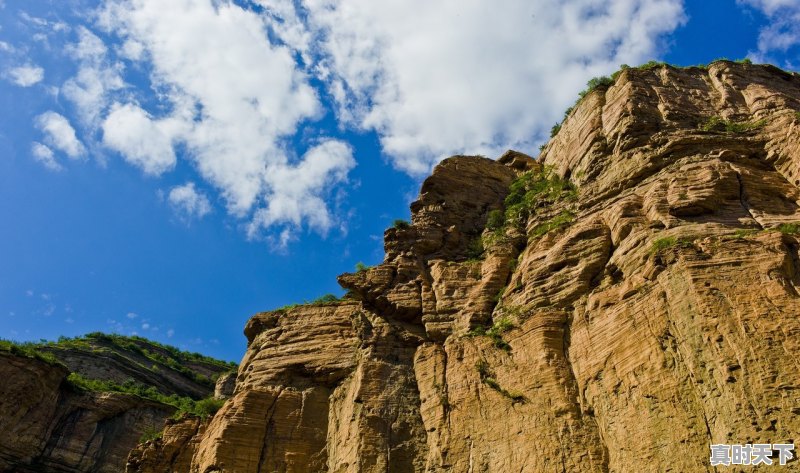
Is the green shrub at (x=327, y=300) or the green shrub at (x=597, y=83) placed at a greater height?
the green shrub at (x=597, y=83)

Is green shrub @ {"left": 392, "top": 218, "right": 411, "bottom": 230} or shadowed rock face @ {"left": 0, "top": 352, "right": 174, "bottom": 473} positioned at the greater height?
green shrub @ {"left": 392, "top": 218, "right": 411, "bottom": 230}

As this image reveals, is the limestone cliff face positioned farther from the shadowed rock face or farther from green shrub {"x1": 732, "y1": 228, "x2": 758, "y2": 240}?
the shadowed rock face

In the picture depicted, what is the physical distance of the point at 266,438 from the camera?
1138 inches

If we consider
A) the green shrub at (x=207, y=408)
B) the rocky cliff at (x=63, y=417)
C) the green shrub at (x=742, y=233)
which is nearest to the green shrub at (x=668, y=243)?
the green shrub at (x=742, y=233)

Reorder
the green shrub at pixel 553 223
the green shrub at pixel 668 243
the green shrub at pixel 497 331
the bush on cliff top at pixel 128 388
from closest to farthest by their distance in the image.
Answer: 1. the green shrub at pixel 668 243
2. the green shrub at pixel 497 331
3. the green shrub at pixel 553 223
4. the bush on cliff top at pixel 128 388

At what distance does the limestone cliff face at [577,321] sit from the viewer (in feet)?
66.8

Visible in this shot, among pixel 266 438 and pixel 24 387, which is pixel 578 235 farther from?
pixel 24 387

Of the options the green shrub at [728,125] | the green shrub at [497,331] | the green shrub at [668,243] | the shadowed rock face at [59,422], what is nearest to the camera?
the green shrub at [668,243]

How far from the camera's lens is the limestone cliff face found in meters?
20.4

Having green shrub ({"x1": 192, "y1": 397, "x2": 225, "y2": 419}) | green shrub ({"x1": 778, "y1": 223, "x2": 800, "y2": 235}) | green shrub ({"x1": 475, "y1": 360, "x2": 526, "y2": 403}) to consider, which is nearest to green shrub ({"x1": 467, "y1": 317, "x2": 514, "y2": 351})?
green shrub ({"x1": 475, "y1": 360, "x2": 526, "y2": 403})

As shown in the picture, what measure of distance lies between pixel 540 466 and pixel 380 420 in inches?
278

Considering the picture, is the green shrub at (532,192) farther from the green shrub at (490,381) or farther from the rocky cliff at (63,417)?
the rocky cliff at (63,417)

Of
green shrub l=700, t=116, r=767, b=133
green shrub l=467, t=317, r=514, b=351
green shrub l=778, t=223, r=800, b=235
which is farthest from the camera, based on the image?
green shrub l=700, t=116, r=767, b=133

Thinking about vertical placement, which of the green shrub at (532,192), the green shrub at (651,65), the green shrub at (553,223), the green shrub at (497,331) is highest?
the green shrub at (651,65)
